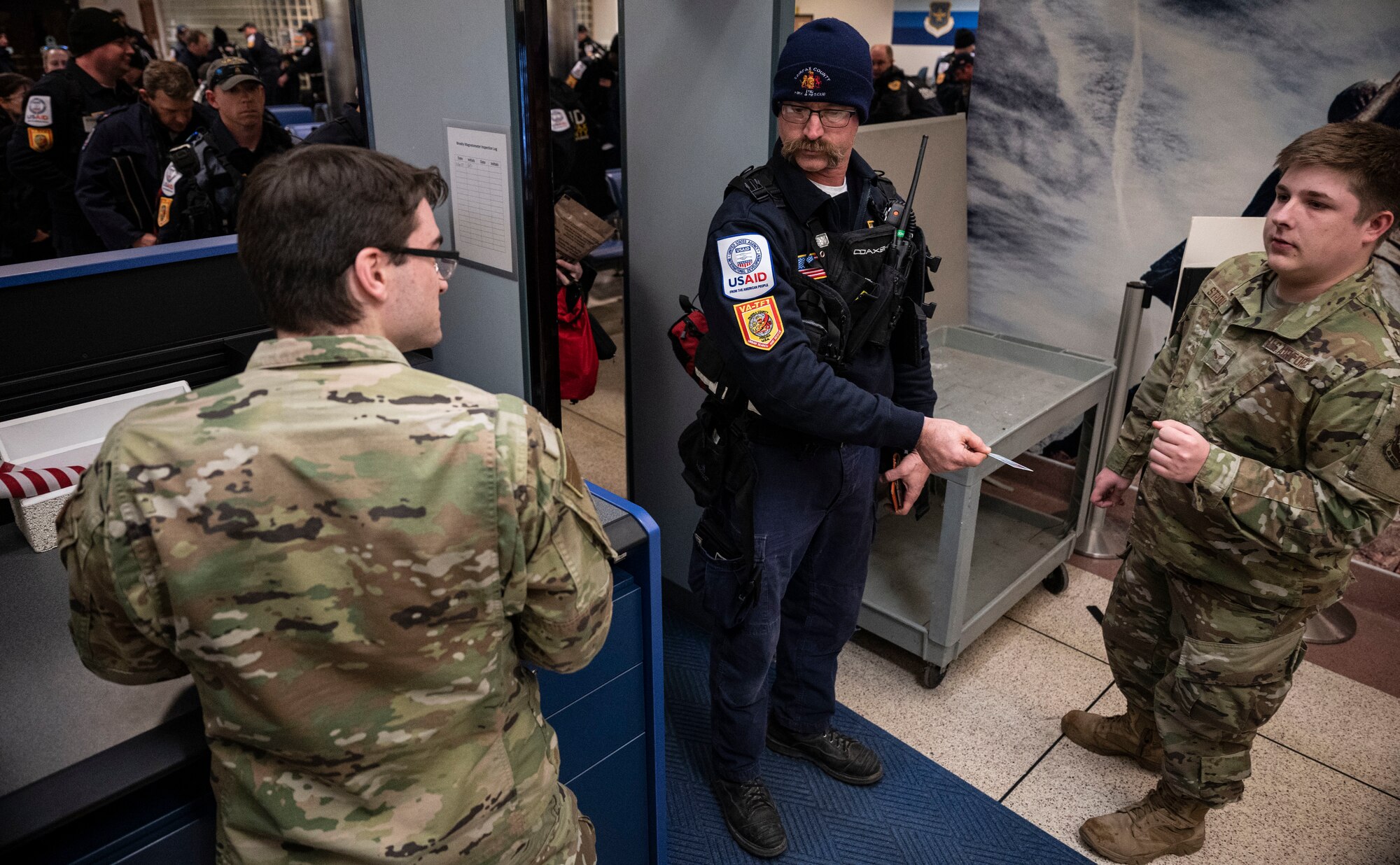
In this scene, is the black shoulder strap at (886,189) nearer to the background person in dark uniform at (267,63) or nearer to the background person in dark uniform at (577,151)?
the background person in dark uniform at (577,151)

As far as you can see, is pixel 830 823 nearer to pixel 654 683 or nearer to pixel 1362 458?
pixel 654 683

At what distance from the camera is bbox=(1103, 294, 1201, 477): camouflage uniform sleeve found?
6.74 ft

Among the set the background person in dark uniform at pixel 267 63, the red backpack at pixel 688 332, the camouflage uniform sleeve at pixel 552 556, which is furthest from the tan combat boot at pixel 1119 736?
the background person in dark uniform at pixel 267 63

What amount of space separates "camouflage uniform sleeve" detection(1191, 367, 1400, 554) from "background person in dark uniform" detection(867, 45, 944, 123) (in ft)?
14.7

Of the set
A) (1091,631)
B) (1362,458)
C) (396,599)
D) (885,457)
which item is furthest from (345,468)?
(1091,631)

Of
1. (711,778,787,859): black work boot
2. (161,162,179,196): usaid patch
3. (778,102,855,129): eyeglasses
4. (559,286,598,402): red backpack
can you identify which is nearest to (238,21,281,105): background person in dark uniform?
(161,162,179,196): usaid patch

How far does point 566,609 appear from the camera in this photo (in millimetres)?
1050

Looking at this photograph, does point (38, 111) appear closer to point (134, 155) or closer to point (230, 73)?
point (134, 155)

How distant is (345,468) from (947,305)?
2929mm

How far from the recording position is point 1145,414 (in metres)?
2.08

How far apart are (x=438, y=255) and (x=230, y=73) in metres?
3.25

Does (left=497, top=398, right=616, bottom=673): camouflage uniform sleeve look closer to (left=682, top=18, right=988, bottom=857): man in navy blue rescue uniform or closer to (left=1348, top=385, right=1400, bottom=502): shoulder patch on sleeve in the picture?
(left=682, top=18, right=988, bottom=857): man in navy blue rescue uniform

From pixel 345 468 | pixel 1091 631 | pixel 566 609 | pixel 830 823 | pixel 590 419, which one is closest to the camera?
pixel 345 468

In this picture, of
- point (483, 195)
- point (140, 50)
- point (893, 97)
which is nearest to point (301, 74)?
point (140, 50)
